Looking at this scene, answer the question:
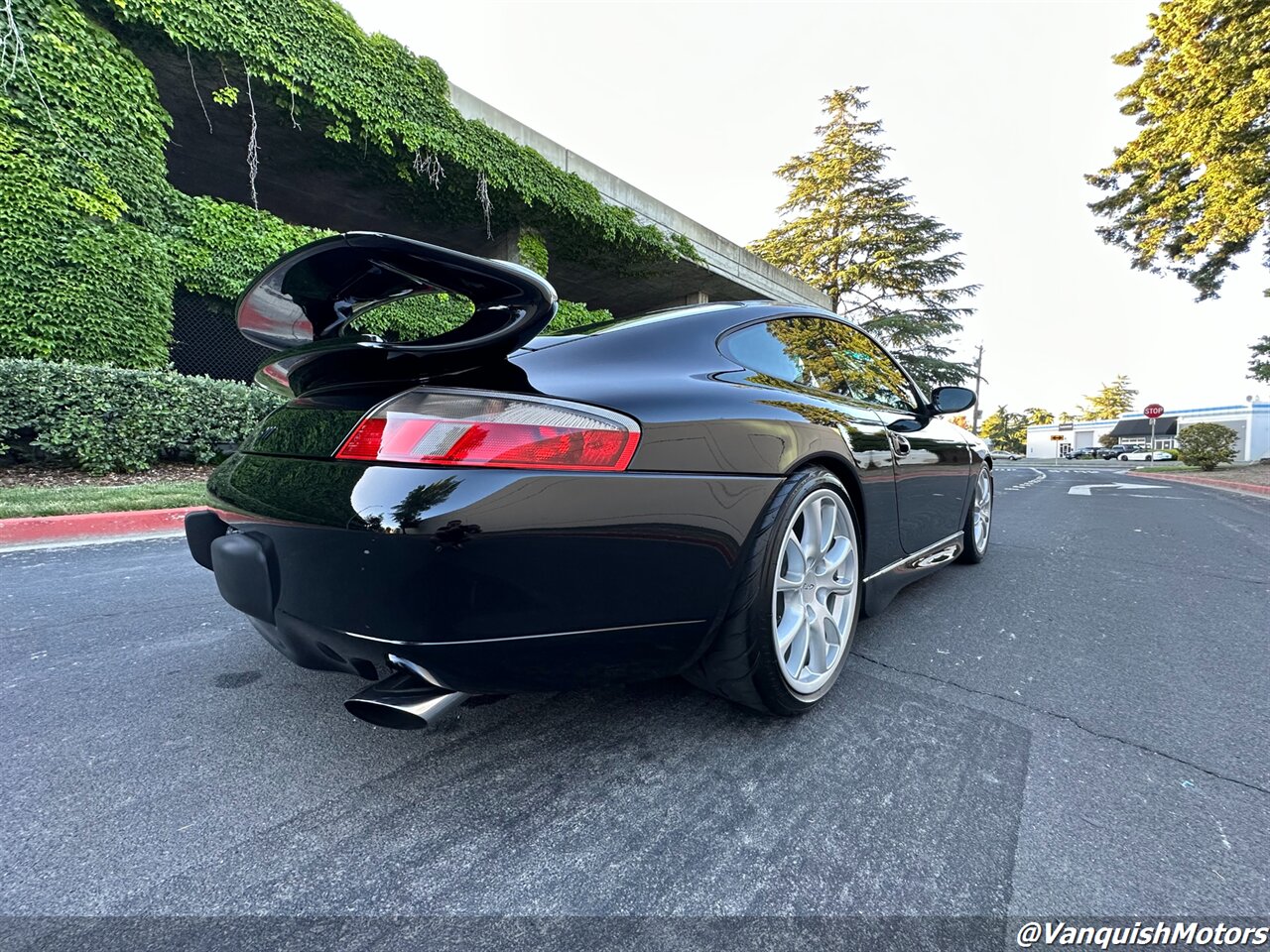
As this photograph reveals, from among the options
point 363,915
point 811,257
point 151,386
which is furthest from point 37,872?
point 811,257

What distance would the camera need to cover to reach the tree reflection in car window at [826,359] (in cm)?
195

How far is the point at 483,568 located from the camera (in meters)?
1.14

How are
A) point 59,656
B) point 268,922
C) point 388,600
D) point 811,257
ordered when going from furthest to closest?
point 811,257 < point 59,656 < point 388,600 < point 268,922

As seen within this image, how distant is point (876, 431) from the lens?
7.21ft

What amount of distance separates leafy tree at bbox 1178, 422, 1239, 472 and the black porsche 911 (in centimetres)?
2377

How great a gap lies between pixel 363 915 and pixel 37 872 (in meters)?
0.63

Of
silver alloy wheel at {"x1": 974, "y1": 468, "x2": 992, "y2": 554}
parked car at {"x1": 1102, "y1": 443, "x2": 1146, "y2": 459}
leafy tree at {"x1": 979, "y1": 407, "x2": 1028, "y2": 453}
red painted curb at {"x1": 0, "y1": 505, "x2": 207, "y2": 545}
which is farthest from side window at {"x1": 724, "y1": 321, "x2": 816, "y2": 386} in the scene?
leafy tree at {"x1": 979, "y1": 407, "x2": 1028, "y2": 453}

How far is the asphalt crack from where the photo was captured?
1444mm

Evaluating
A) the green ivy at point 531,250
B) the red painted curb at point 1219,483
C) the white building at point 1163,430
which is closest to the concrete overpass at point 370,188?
the green ivy at point 531,250

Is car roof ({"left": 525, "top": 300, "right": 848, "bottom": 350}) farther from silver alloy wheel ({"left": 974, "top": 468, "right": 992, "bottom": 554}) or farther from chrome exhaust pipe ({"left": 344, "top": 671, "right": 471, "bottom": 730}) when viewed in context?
silver alloy wheel ({"left": 974, "top": 468, "right": 992, "bottom": 554})

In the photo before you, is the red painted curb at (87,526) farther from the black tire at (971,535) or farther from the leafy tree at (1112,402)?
the leafy tree at (1112,402)

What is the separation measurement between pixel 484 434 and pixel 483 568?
272 mm

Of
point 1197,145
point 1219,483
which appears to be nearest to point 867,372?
point 1219,483

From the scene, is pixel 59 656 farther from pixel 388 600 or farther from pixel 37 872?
pixel 388 600
